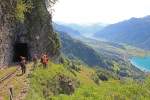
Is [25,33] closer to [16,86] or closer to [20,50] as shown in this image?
[20,50]

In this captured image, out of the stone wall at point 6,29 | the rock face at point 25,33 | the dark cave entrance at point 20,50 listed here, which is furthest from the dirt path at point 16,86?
the dark cave entrance at point 20,50

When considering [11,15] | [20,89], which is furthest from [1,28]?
[20,89]

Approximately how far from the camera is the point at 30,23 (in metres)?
68.4

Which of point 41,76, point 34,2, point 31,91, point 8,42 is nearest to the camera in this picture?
point 31,91

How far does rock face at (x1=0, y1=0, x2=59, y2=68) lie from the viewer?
191ft

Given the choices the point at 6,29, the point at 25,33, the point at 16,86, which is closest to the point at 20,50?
the point at 25,33

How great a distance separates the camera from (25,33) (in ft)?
223

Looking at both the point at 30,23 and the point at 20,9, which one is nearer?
the point at 20,9

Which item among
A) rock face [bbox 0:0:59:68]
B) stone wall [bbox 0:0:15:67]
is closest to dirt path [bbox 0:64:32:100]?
stone wall [bbox 0:0:15:67]

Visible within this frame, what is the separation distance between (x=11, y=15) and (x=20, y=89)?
80.5 ft

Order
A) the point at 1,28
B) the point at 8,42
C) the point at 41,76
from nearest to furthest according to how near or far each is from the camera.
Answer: the point at 41,76 → the point at 1,28 → the point at 8,42

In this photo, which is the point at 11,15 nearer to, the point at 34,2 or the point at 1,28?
the point at 1,28

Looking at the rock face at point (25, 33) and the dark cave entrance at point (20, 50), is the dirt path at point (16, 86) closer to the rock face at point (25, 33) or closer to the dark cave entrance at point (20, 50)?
the rock face at point (25, 33)

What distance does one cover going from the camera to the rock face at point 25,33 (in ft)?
191
